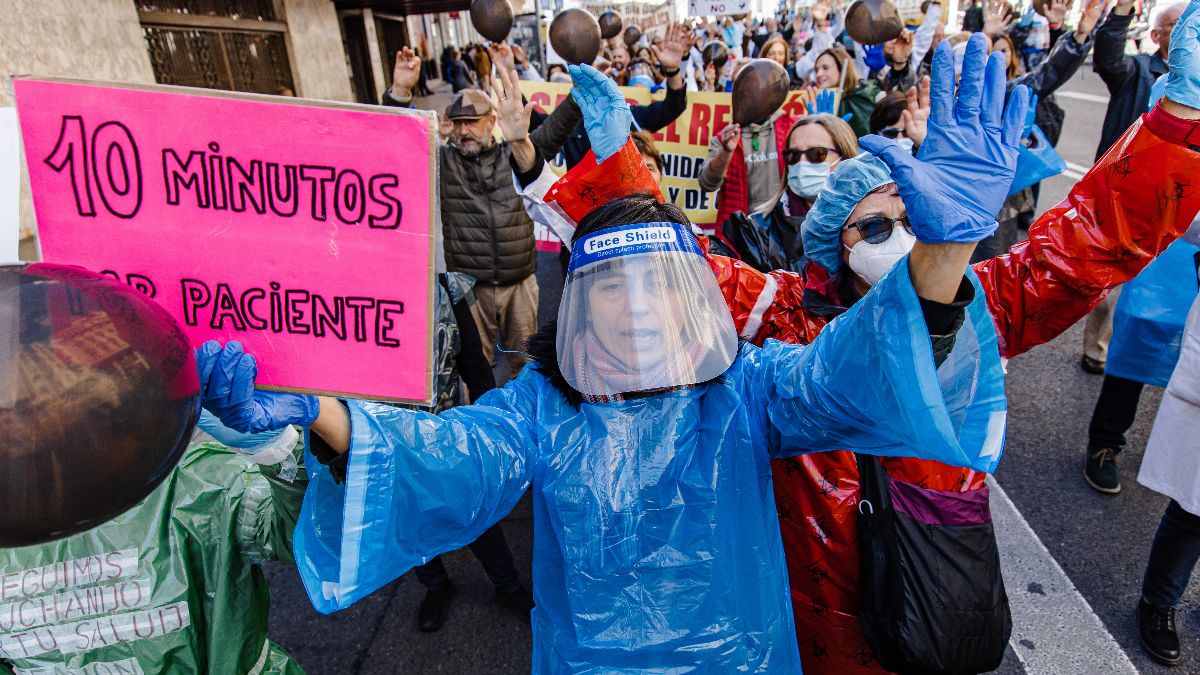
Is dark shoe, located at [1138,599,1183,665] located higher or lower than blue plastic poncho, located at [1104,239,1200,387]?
lower

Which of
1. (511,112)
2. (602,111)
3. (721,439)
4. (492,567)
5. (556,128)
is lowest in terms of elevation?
(492,567)

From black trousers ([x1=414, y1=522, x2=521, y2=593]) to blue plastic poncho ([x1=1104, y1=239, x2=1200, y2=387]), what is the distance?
273 cm

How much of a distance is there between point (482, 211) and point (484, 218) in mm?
39

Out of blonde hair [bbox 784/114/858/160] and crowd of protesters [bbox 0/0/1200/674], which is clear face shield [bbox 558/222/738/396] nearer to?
crowd of protesters [bbox 0/0/1200/674]

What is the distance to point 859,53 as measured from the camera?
684cm

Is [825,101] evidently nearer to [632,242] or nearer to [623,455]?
[632,242]

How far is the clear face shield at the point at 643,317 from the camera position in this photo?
1.18 meters

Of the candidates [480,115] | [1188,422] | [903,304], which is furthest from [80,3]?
[1188,422]

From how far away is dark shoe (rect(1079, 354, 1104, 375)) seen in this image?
4.07 metres

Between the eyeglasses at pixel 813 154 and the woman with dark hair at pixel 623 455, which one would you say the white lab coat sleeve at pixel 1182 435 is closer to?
the eyeglasses at pixel 813 154

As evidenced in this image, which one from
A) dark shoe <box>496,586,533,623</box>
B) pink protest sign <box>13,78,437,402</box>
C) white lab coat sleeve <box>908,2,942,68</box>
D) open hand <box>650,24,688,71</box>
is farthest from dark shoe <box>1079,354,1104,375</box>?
pink protest sign <box>13,78,437,402</box>

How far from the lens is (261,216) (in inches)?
40.3

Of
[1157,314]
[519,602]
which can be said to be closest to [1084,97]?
[1157,314]

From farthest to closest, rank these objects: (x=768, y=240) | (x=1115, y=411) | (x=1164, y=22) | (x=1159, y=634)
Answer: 1. (x=1164, y=22)
2. (x=1115, y=411)
3. (x=768, y=240)
4. (x=1159, y=634)
